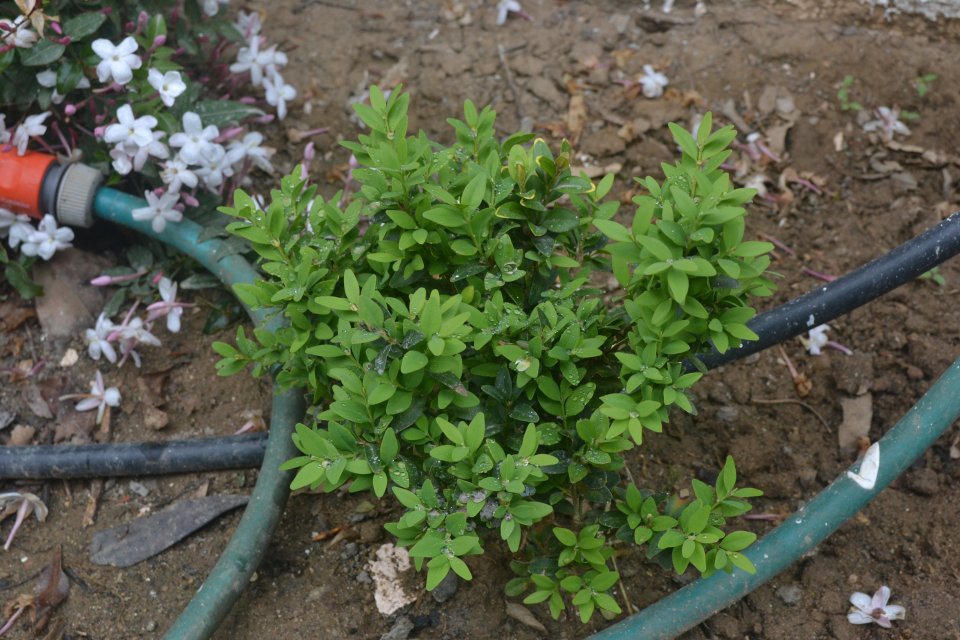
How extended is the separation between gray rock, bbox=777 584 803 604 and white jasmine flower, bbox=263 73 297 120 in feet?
7.15

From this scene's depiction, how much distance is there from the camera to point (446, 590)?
235cm

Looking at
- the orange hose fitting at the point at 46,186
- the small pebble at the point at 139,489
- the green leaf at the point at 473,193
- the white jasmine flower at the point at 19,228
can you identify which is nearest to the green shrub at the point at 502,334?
the green leaf at the point at 473,193

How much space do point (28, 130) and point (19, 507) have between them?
1.09 meters

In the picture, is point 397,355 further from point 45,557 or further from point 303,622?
point 45,557

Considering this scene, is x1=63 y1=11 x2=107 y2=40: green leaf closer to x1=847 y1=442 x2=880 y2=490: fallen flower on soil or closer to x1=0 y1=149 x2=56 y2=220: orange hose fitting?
x1=0 y1=149 x2=56 y2=220: orange hose fitting

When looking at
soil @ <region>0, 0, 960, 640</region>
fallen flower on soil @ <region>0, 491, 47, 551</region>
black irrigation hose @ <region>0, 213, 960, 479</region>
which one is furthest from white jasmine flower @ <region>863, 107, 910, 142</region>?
fallen flower on soil @ <region>0, 491, 47, 551</region>

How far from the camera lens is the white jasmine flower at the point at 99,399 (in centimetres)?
273

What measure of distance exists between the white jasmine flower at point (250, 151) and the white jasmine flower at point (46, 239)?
0.55m

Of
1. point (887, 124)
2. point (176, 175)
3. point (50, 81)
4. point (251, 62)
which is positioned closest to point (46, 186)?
point (50, 81)

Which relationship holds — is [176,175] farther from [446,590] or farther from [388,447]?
[446,590]

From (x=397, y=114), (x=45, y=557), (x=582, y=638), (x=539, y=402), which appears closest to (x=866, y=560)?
(x=582, y=638)

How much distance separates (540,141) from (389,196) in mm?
350

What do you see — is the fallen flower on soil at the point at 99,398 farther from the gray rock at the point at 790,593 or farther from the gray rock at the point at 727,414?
the gray rock at the point at 790,593

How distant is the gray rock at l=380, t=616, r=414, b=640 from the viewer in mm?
2277
